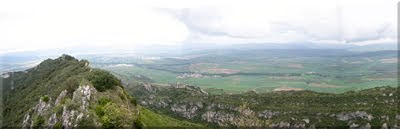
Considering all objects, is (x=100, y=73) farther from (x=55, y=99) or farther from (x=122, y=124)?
(x=122, y=124)

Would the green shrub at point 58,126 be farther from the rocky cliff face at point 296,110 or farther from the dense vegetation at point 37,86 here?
the rocky cliff face at point 296,110

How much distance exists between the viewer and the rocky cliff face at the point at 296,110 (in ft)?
519

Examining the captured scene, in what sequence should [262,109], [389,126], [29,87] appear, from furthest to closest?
[262,109] → [389,126] → [29,87]

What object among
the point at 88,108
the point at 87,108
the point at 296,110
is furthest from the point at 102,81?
the point at 296,110

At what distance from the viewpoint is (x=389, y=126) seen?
494 ft

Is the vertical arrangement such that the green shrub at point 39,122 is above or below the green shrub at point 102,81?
below

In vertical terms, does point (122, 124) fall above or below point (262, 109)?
above

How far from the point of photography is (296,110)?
168875mm

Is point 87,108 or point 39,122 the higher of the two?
point 87,108

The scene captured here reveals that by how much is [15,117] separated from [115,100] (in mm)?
40709

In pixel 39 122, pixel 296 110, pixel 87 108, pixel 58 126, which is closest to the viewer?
pixel 58 126

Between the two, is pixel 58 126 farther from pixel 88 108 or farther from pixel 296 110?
pixel 296 110

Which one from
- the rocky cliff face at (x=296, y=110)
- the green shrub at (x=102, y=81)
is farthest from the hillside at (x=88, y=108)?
the rocky cliff face at (x=296, y=110)

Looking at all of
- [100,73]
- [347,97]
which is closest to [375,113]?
[347,97]
